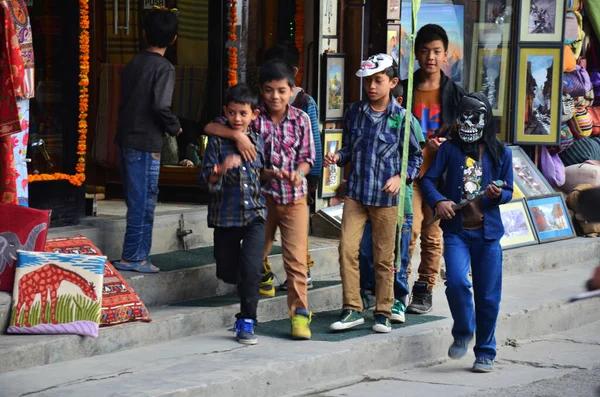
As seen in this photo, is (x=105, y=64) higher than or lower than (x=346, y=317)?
higher

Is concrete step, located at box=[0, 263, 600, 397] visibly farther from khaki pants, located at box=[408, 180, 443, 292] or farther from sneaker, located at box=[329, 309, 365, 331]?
khaki pants, located at box=[408, 180, 443, 292]

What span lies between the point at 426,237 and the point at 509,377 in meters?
1.40

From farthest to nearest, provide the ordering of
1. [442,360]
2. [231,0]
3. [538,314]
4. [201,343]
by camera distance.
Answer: [231,0]
[538,314]
[442,360]
[201,343]

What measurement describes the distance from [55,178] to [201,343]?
200 centimetres

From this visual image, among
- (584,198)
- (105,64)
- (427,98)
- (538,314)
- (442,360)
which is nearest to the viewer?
(584,198)

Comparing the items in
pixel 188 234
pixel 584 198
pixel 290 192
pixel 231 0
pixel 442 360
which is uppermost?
pixel 231 0

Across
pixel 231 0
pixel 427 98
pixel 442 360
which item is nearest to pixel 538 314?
pixel 442 360

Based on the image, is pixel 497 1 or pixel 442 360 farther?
pixel 497 1

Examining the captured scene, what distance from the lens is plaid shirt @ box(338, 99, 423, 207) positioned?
24.6ft

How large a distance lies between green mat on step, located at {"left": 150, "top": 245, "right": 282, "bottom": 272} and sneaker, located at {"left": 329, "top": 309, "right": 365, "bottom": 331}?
1.21m

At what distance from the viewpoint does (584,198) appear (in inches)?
149

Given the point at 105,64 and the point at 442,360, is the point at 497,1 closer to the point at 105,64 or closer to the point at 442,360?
the point at 105,64

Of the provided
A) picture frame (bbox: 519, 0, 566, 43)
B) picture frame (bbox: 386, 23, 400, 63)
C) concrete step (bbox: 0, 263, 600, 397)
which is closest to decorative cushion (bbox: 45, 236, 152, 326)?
concrete step (bbox: 0, 263, 600, 397)

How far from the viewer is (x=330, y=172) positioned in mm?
10508
